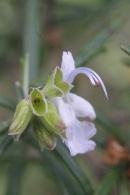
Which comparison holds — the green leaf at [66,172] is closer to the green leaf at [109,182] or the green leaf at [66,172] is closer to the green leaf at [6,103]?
the green leaf at [109,182]

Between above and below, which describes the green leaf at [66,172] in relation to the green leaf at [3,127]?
below

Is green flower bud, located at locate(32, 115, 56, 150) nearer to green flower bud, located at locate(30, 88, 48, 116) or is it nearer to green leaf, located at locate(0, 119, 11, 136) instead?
green flower bud, located at locate(30, 88, 48, 116)

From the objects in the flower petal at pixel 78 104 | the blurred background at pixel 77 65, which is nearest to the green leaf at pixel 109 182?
the blurred background at pixel 77 65

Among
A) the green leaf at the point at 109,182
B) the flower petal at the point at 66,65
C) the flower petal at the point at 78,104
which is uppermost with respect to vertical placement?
the flower petal at the point at 66,65

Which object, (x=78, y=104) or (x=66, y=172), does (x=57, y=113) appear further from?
(x=66, y=172)

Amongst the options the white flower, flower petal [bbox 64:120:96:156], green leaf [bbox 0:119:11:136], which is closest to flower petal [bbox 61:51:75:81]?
the white flower


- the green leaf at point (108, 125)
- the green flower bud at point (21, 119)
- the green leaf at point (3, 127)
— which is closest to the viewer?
the green flower bud at point (21, 119)

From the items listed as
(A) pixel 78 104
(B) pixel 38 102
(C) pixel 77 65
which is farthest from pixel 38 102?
(C) pixel 77 65

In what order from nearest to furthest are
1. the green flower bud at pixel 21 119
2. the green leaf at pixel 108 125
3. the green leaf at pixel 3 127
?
1. the green flower bud at pixel 21 119
2. the green leaf at pixel 3 127
3. the green leaf at pixel 108 125
